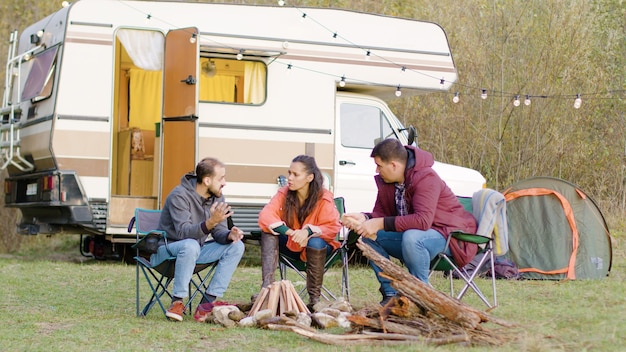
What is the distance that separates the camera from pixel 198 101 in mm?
8836

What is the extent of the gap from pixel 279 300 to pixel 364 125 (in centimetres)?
450

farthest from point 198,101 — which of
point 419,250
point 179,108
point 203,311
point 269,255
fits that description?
point 419,250

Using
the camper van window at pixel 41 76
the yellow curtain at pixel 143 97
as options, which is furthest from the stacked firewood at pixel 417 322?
the yellow curtain at pixel 143 97

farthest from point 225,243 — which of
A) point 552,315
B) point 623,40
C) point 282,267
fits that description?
point 623,40

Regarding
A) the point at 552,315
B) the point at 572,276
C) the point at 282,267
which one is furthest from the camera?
the point at 572,276

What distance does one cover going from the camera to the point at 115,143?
10.0m

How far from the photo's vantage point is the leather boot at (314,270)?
5.76 m

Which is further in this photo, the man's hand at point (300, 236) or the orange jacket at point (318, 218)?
the orange jacket at point (318, 218)

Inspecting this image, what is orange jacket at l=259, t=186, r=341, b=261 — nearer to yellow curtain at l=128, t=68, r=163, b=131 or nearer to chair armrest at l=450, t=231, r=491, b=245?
chair armrest at l=450, t=231, r=491, b=245

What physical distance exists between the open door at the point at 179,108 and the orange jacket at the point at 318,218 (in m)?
2.96

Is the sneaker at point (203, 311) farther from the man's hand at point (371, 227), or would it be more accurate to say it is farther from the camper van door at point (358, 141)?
the camper van door at point (358, 141)

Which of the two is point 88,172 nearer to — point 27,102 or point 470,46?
point 27,102

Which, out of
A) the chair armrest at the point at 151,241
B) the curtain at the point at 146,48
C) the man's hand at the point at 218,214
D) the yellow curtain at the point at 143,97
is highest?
the curtain at the point at 146,48

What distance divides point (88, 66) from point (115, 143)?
1288 mm
